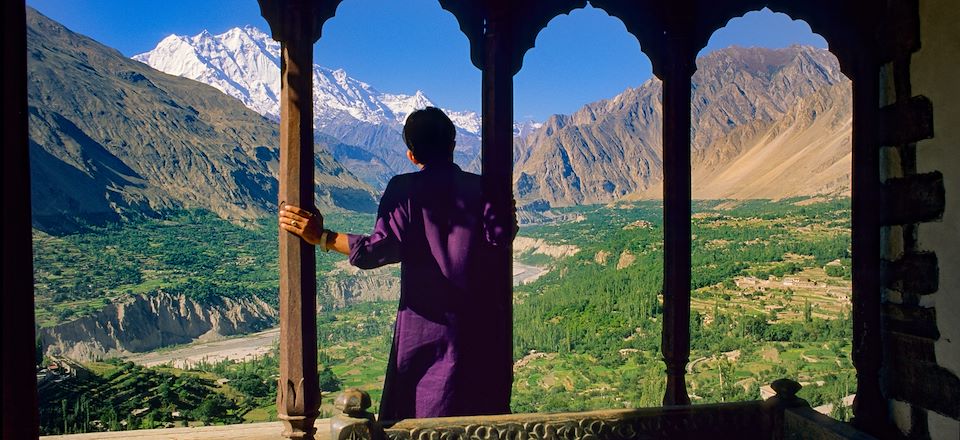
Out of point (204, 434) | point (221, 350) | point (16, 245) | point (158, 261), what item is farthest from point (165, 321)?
point (16, 245)

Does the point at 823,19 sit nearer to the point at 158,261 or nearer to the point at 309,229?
the point at 309,229

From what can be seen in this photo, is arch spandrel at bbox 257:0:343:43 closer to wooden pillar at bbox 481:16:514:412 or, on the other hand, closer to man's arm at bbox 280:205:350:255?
man's arm at bbox 280:205:350:255

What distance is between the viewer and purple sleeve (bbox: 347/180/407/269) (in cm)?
314

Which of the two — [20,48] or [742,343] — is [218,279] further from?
[20,48]

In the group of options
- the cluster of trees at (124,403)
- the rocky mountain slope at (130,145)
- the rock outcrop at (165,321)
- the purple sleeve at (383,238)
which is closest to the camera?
the purple sleeve at (383,238)

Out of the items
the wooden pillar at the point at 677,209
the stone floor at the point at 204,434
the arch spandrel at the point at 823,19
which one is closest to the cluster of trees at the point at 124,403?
the stone floor at the point at 204,434

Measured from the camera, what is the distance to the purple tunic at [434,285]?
3.20 m

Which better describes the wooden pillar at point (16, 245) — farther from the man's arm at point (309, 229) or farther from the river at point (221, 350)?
the river at point (221, 350)

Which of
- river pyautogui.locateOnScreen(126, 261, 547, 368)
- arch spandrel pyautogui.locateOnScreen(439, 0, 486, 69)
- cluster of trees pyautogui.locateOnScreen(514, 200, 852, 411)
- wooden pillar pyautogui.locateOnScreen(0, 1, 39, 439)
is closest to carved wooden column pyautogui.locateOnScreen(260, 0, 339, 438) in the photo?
arch spandrel pyautogui.locateOnScreen(439, 0, 486, 69)

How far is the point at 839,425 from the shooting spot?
10.2 feet

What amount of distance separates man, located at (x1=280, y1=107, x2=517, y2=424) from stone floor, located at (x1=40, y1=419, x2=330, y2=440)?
0.72 meters

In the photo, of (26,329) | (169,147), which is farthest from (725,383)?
(169,147)

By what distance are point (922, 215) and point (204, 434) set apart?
3.91m

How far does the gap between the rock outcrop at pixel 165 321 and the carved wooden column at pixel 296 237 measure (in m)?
38.9
